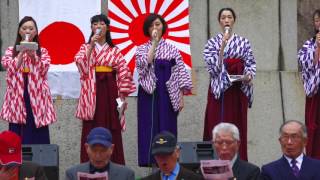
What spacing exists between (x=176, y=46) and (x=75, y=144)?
5.01 ft

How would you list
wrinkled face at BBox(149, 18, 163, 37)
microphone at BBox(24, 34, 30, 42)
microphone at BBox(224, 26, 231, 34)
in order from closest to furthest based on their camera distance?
microphone at BBox(24, 34, 30, 42) → microphone at BBox(224, 26, 231, 34) → wrinkled face at BBox(149, 18, 163, 37)

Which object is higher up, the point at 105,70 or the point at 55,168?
the point at 105,70

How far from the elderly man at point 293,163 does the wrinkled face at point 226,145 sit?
28cm

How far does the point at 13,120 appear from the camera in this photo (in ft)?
31.9

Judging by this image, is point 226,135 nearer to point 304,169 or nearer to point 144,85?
point 304,169

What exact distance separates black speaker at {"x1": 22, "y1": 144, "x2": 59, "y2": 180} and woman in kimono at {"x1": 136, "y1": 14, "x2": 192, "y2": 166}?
179 cm

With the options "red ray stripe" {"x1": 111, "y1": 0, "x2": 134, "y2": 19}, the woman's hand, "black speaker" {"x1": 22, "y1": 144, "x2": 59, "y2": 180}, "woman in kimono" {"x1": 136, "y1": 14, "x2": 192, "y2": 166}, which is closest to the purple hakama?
"woman in kimono" {"x1": 136, "y1": 14, "x2": 192, "y2": 166}

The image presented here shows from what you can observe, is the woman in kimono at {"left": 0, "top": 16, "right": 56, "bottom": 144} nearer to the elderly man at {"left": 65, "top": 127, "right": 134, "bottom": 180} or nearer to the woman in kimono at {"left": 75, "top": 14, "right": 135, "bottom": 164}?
the woman in kimono at {"left": 75, "top": 14, "right": 135, "bottom": 164}

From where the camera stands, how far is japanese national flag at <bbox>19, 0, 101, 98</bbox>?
10938mm

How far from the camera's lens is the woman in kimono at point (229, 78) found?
9.83 m

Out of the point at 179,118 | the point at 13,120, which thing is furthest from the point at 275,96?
the point at 13,120

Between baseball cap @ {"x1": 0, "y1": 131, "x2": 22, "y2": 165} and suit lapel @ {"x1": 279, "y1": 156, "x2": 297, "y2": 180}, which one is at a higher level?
baseball cap @ {"x1": 0, "y1": 131, "x2": 22, "y2": 165}

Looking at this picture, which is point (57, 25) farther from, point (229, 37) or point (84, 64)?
point (229, 37)

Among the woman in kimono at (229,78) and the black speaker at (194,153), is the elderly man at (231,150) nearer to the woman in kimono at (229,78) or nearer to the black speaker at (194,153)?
the black speaker at (194,153)
